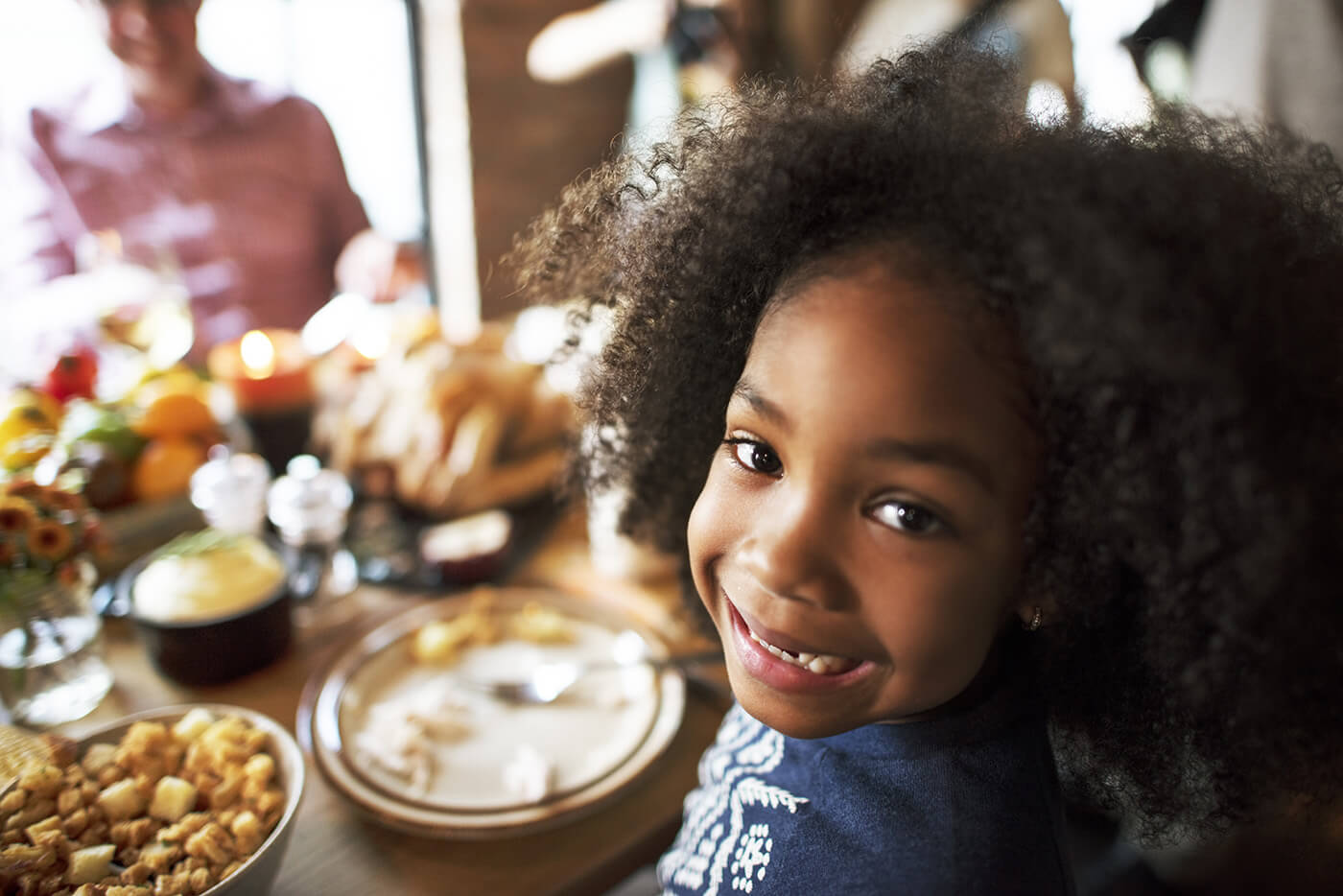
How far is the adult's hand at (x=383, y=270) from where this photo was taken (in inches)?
65.8

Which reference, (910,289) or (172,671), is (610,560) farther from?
(910,289)

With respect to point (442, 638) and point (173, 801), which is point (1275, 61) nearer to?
point (442, 638)

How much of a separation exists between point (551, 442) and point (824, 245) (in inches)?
30.5

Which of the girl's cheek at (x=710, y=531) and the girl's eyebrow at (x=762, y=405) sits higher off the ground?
the girl's eyebrow at (x=762, y=405)

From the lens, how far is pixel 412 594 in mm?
1017

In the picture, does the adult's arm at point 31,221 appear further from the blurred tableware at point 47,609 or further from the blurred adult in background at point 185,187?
the blurred tableware at point 47,609

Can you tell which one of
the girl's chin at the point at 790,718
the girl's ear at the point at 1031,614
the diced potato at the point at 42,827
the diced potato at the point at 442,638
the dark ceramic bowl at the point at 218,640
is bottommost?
the diced potato at the point at 442,638

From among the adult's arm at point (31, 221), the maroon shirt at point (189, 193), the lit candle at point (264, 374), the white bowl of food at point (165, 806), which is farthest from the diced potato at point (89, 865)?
the adult's arm at point (31, 221)

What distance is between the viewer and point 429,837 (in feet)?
2.23

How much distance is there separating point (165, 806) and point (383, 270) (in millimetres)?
1239

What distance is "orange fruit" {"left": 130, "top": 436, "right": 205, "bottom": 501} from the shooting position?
105 centimetres

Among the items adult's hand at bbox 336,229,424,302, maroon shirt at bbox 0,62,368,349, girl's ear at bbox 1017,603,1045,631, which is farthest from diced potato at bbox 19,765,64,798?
maroon shirt at bbox 0,62,368,349

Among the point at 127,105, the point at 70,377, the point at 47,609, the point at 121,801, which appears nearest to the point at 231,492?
the point at 47,609

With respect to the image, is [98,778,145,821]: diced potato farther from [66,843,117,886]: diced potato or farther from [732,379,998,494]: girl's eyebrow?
[732,379,998,494]: girl's eyebrow
